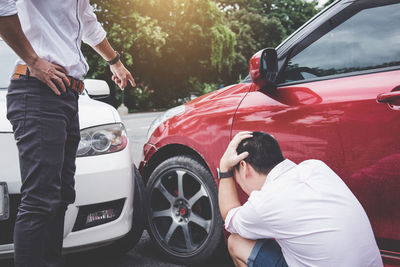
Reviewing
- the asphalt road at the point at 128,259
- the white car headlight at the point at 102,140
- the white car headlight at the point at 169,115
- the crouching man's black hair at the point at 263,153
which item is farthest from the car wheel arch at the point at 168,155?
the crouching man's black hair at the point at 263,153

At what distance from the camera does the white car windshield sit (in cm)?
279

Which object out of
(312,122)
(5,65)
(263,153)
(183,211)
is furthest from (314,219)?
(5,65)

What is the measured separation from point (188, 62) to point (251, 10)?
13.8m

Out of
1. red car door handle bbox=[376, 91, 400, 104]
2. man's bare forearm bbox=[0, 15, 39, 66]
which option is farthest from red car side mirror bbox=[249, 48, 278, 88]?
man's bare forearm bbox=[0, 15, 39, 66]

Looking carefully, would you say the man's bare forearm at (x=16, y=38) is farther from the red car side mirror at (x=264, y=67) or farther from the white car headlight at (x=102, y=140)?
the red car side mirror at (x=264, y=67)

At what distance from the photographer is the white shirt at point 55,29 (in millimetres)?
1646

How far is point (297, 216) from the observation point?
4.90 ft

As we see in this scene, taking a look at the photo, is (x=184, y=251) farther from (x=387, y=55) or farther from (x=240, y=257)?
(x=387, y=55)

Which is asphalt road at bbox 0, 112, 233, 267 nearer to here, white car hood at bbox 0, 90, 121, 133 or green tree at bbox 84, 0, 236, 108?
white car hood at bbox 0, 90, 121, 133

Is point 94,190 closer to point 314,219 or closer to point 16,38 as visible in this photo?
point 16,38

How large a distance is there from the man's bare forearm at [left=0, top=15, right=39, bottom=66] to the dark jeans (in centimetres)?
9

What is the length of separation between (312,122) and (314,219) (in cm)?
63

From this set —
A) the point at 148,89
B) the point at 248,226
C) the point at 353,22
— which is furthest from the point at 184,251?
the point at 148,89

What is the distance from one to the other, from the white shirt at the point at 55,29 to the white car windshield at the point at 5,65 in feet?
3.95
